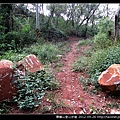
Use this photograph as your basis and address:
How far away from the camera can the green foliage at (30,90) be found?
9.97 feet

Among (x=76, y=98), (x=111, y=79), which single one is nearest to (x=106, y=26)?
(x=111, y=79)

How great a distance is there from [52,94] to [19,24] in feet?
21.0

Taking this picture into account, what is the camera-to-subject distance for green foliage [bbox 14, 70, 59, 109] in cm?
304

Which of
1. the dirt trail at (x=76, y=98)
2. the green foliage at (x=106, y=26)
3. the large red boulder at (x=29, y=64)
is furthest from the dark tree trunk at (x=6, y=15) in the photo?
the dirt trail at (x=76, y=98)

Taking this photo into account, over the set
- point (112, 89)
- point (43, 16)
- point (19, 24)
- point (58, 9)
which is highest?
point (58, 9)

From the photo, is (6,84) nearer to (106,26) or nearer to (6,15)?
(6,15)

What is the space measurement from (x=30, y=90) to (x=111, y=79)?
194 centimetres

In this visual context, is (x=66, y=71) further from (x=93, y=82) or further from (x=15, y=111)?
(x=15, y=111)

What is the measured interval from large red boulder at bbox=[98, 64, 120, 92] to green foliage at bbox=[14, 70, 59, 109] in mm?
1230

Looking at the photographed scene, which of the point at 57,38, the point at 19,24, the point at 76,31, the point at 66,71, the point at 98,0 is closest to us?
the point at 98,0

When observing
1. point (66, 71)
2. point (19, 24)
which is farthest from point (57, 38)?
point (66, 71)

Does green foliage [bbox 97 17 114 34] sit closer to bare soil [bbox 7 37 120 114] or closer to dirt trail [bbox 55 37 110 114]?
dirt trail [bbox 55 37 110 114]

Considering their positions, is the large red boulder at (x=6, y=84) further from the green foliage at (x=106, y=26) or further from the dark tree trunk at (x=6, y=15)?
the green foliage at (x=106, y=26)

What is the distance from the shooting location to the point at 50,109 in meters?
3.01
